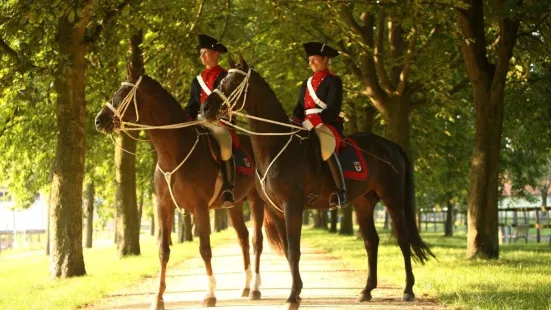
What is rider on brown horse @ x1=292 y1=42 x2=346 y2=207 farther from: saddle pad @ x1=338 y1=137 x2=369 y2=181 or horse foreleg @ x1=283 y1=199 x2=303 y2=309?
horse foreleg @ x1=283 y1=199 x2=303 y2=309

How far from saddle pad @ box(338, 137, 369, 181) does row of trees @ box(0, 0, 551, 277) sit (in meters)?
5.43

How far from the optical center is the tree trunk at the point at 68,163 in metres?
18.2

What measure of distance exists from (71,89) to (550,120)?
16328 millimetres

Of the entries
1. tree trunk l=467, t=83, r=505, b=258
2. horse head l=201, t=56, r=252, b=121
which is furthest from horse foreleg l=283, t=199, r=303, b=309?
tree trunk l=467, t=83, r=505, b=258

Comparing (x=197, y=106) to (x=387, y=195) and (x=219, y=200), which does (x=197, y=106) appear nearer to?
(x=219, y=200)

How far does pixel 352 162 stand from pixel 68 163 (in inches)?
310

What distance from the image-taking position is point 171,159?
40.7 feet

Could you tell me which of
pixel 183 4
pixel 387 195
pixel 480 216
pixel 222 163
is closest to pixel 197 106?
pixel 222 163

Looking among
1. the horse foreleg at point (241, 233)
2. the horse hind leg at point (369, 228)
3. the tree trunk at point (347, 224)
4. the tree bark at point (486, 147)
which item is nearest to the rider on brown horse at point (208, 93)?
the horse foreleg at point (241, 233)

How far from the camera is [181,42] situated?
907 inches

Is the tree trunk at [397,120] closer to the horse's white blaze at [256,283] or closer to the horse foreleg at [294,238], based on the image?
the horse's white blaze at [256,283]

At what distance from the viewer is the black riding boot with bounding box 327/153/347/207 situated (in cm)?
1216

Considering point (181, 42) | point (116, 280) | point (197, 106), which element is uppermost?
point (181, 42)

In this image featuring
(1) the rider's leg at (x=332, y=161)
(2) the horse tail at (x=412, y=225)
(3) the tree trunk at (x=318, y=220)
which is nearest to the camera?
(1) the rider's leg at (x=332, y=161)
